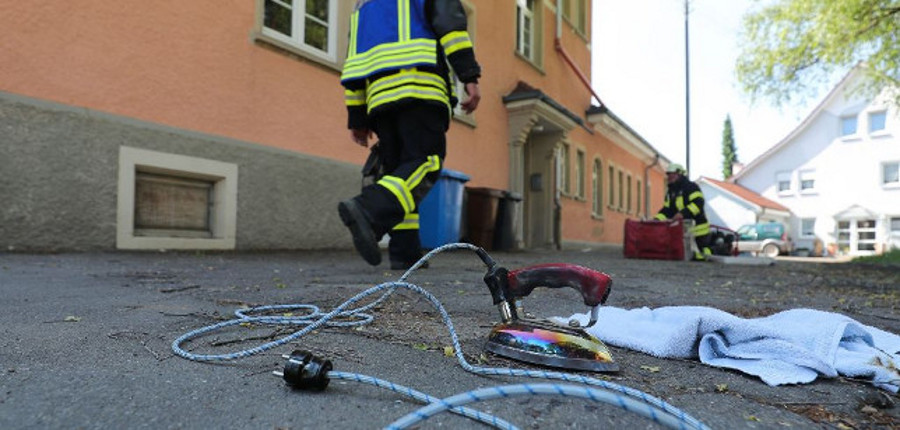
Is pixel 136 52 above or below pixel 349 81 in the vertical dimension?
above

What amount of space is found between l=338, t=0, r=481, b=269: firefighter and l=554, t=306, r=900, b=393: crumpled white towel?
1646 millimetres

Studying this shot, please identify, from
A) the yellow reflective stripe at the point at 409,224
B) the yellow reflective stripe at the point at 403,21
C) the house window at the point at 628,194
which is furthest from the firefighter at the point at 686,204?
the house window at the point at 628,194

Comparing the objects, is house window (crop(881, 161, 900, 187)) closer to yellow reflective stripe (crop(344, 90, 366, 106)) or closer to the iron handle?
yellow reflective stripe (crop(344, 90, 366, 106))

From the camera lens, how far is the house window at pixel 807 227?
32.7 m

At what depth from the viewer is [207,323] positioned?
1785 millimetres

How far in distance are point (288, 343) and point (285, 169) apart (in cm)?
491

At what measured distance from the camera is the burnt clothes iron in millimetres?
1279

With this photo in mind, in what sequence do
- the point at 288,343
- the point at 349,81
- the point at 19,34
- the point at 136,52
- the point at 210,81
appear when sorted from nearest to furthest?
the point at 288,343 → the point at 349,81 → the point at 19,34 → the point at 136,52 → the point at 210,81

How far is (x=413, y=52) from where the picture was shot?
3.18 metres

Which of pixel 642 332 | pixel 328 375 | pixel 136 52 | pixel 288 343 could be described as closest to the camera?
pixel 328 375

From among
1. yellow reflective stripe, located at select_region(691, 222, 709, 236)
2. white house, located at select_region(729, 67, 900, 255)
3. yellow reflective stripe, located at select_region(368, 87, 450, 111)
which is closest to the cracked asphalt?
yellow reflective stripe, located at select_region(368, 87, 450, 111)

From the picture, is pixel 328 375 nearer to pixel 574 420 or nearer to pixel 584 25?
pixel 574 420

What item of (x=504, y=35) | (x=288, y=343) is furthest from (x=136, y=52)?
(x=504, y=35)

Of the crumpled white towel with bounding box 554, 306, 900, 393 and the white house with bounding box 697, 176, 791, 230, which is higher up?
the white house with bounding box 697, 176, 791, 230
